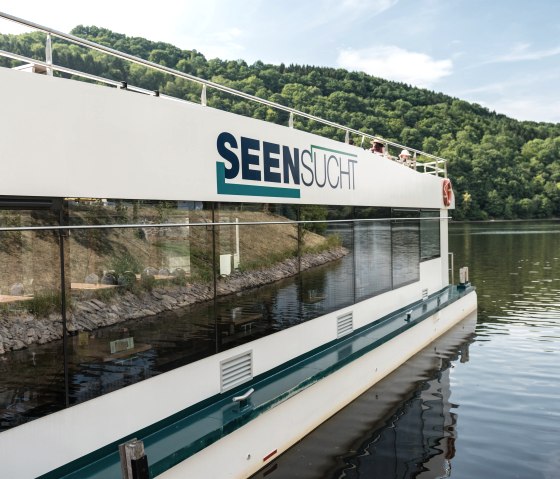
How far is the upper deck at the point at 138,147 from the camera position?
3506 mm

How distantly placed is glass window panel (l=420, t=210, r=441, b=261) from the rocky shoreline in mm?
6139

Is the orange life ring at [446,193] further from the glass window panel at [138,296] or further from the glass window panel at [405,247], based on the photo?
the glass window panel at [138,296]

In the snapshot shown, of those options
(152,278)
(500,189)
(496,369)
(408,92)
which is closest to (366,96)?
(408,92)

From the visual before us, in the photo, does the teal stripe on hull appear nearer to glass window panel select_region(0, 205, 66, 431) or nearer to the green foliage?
glass window panel select_region(0, 205, 66, 431)

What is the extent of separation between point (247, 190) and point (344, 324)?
3.00m

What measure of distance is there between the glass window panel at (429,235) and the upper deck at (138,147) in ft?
15.7

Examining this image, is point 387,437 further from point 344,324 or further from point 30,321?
point 30,321

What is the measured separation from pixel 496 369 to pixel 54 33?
8892 millimetres

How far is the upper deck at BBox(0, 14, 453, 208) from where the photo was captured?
3506 millimetres

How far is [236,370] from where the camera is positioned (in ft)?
17.8

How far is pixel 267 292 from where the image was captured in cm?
598

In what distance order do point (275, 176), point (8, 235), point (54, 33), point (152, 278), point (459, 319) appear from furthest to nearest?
point (459, 319), point (275, 176), point (152, 278), point (54, 33), point (8, 235)

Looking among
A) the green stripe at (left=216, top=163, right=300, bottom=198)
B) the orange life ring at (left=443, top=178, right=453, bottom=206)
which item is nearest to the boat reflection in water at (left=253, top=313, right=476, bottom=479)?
the green stripe at (left=216, top=163, right=300, bottom=198)

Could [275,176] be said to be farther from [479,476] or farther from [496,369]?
[496,369]
